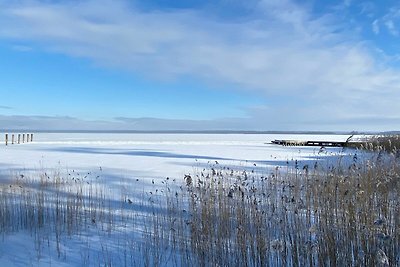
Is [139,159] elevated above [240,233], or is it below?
below

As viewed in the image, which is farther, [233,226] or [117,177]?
[117,177]

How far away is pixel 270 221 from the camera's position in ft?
17.1

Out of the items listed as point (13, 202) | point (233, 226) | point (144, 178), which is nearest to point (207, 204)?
point (233, 226)

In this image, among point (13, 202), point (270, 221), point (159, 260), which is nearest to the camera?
point (159, 260)

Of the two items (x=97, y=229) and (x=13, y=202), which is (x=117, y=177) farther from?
(x=97, y=229)

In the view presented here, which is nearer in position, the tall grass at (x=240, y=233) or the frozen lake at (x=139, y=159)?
the tall grass at (x=240, y=233)

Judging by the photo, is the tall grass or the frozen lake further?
the frozen lake

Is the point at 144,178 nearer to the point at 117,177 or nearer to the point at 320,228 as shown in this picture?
the point at 117,177

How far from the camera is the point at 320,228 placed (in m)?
4.14

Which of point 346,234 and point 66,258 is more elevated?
point 346,234

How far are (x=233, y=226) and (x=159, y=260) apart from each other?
1282 millimetres

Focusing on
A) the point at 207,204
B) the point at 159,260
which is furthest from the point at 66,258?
the point at 207,204

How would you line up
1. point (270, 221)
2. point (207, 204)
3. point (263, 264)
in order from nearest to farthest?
1. point (263, 264)
2. point (270, 221)
3. point (207, 204)

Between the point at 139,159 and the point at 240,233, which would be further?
the point at 139,159
